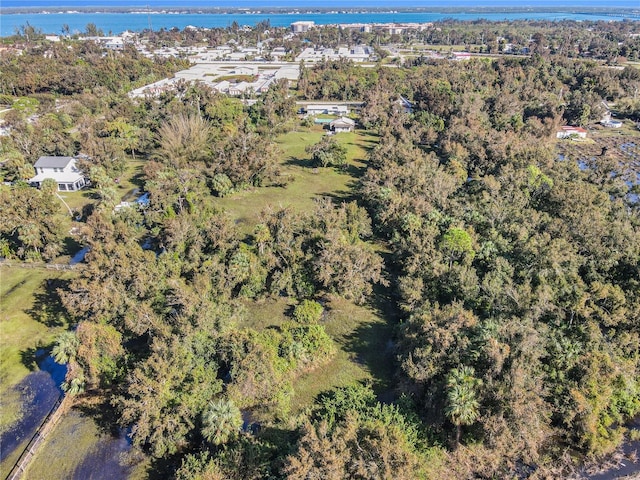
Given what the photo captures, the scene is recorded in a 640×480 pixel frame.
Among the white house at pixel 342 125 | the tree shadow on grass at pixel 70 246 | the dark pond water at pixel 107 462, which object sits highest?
the white house at pixel 342 125

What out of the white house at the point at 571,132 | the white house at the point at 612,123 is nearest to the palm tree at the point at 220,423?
the white house at the point at 571,132

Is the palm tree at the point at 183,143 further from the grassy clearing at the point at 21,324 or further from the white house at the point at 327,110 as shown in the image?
the white house at the point at 327,110

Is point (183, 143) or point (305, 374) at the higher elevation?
point (183, 143)

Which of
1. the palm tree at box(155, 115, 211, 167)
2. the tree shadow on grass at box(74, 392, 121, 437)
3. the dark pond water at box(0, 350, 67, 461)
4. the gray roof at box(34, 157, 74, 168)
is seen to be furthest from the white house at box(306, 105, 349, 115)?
the tree shadow on grass at box(74, 392, 121, 437)

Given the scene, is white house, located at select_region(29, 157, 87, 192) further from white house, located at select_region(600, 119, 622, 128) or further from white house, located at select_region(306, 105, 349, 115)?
white house, located at select_region(600, 119, 622, 128)

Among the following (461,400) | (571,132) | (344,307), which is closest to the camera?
(461,400)

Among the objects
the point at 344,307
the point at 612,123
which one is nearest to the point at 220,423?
the point at 344,307

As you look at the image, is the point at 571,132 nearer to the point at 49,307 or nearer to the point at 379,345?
the point at 379,345
